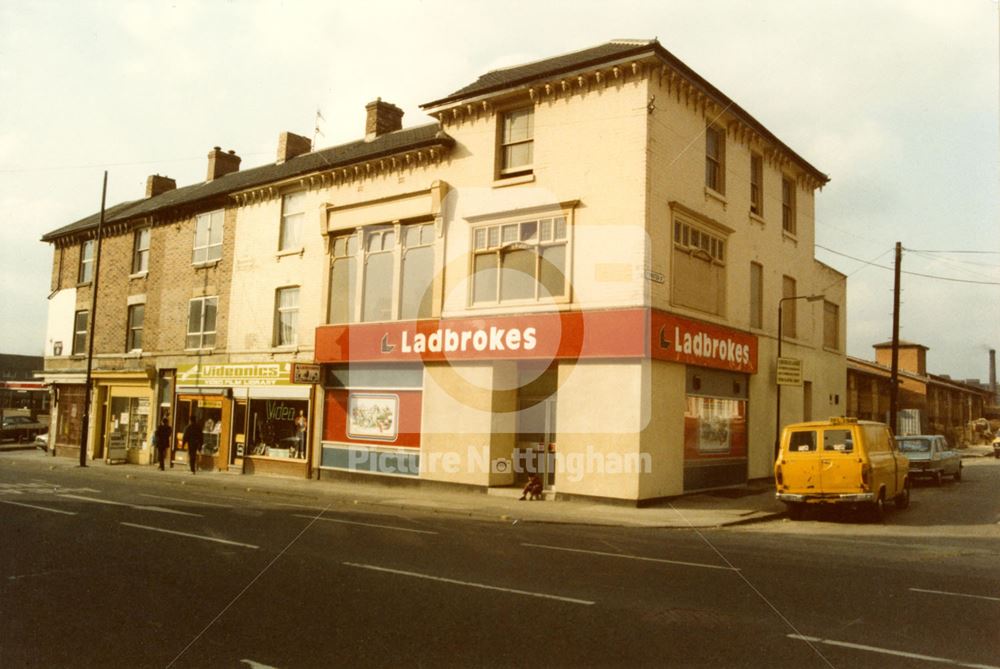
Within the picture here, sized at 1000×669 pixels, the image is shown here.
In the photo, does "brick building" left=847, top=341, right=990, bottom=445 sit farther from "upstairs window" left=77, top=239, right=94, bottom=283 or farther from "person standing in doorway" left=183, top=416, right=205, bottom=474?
"upstairs window" left=77, top=239, right=94, bottom=283

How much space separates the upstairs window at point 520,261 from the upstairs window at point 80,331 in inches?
912

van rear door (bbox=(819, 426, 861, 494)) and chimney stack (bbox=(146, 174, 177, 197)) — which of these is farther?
chimney stack (bbox=(146, 174, 177, 197))

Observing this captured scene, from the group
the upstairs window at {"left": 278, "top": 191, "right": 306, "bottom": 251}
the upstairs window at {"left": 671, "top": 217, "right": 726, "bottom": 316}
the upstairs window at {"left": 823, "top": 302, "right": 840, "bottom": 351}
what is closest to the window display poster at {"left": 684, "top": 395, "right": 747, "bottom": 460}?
the upstairs window at {"left": 671, "top": 217, "right": 726, "bottom": 316}

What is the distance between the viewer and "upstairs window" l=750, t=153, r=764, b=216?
2370cm

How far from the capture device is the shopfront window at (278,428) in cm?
2448

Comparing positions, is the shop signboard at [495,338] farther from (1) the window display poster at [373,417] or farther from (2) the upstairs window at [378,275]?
(1) the window display poster at [373,417]

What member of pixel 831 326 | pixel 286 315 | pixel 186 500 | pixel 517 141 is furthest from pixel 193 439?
pixel 831 326

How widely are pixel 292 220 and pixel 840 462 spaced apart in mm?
19288

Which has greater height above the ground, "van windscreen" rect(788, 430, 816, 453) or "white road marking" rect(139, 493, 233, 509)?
"van windscreen" rect(788, 430, 816, 453)

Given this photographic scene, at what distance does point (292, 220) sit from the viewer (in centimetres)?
2594

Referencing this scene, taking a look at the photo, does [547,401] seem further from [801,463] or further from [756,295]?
[756,295]

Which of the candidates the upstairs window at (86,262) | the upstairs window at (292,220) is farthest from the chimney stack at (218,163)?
the upstairs window at (292,220)

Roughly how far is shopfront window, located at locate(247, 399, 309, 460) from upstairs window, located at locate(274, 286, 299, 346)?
2.20 meters

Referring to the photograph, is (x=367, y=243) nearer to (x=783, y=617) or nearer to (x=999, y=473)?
(x=783, y=617)
